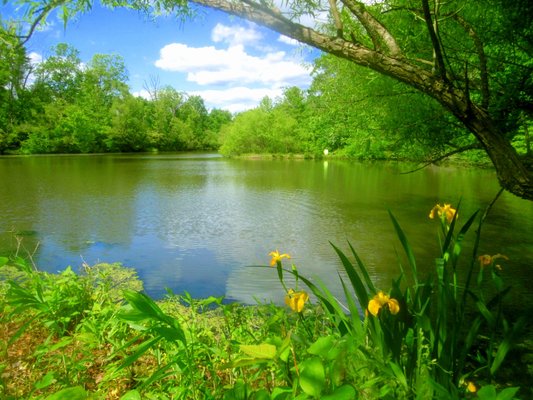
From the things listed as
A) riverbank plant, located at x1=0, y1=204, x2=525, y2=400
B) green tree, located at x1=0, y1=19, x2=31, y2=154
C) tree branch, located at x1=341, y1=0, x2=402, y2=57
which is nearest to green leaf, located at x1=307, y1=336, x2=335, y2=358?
riverbank plant, located at x1=0, y1=204, x2=525, y2=400

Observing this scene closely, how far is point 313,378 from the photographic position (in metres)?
0.74

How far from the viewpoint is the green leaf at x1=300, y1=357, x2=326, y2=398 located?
72 centimetres

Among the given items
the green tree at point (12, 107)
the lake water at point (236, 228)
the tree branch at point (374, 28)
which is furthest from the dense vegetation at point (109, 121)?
the tree branch at point (374, 28)

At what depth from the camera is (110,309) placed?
2164mm

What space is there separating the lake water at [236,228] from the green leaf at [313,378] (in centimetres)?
109

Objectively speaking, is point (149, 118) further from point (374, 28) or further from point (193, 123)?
point (374, 28)

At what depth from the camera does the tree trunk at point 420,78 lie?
5.89 ft

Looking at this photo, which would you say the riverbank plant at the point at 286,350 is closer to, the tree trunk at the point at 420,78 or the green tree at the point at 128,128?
the tree trunk at the point at 420,78

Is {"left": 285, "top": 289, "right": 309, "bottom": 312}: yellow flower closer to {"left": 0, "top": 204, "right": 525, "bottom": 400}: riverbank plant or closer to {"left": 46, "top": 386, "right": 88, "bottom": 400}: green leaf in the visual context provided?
{"left": 0, "top": 204, "right": 525, "bottom": 400}: riverbank plant

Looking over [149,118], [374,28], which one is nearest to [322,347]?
[374,28]

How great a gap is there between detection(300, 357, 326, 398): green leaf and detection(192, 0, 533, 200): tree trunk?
1592 millimetres

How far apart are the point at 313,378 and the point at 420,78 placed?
1.67 m

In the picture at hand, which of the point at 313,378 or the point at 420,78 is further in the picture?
the point at 420,78

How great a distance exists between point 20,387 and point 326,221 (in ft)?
19.8
